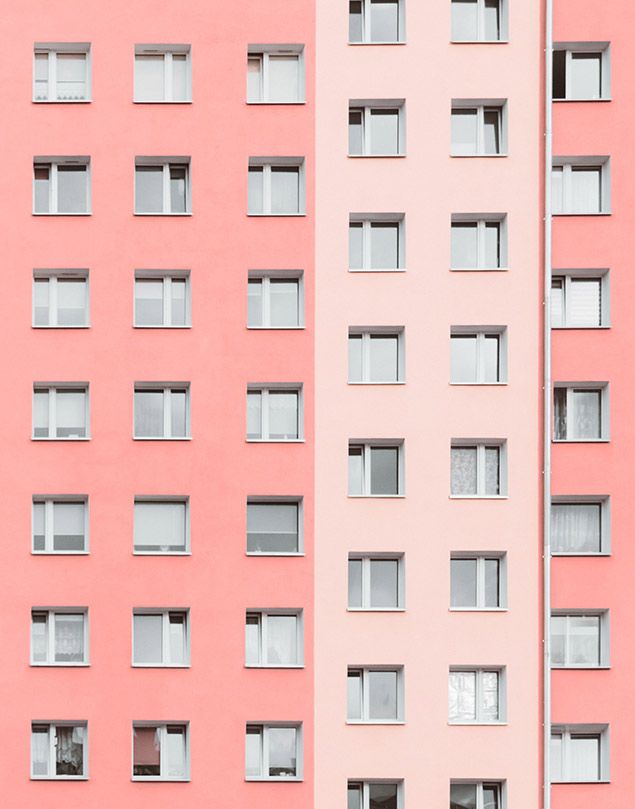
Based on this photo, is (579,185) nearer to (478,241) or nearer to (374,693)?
(478,241)

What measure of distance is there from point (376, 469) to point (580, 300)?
6834 millimetres

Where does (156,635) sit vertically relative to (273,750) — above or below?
above

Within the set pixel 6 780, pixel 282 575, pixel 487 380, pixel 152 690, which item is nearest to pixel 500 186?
pixel 487 380

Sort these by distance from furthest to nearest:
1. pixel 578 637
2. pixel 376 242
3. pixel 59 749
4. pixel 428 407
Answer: pixel 376 242
pixel 428 407
pixel 578 637
pixel 59 749

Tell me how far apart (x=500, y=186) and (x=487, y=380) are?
4.96 m

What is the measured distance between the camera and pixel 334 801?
32.2m

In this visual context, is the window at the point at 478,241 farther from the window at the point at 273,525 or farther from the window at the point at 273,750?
the window at the point at 273,750

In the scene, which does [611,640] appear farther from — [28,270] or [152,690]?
[28,270]

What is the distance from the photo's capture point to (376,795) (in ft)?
107

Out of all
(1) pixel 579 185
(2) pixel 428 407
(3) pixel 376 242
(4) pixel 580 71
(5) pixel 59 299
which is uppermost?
(4) pixel 580 71

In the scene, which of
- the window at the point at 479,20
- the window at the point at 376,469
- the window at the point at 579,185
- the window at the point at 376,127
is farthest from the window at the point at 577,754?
the window at the point at 479,20

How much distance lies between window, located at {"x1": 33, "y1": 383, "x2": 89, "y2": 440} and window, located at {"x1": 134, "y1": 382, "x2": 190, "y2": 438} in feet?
4.39

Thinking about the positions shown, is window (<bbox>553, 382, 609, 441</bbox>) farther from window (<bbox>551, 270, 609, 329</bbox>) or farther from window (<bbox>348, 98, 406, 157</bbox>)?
window (<bbox>348, 98, 406, 157</bbox>)

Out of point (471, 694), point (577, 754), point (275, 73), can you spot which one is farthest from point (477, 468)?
point (275, 73)
